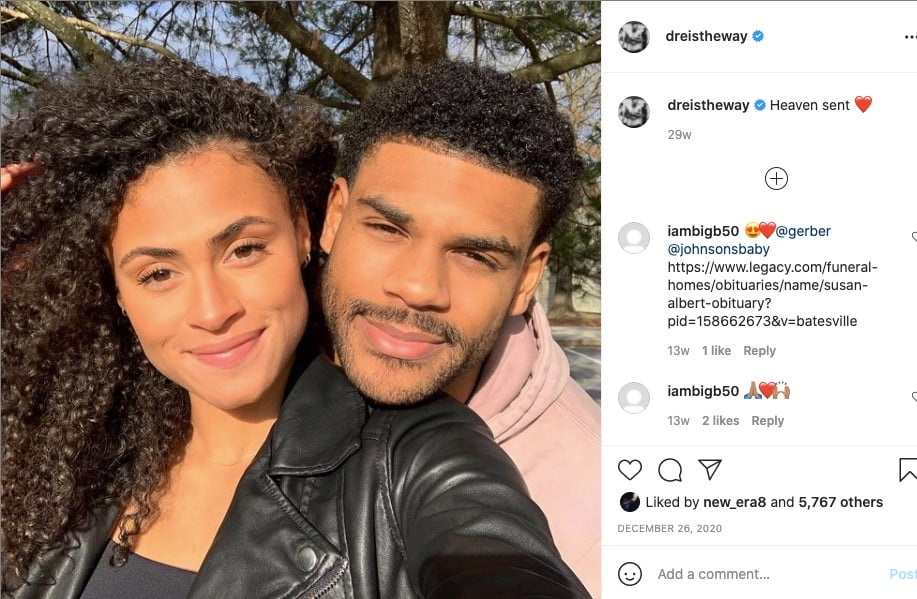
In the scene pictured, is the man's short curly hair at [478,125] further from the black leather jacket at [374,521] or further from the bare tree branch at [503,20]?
the black leather jacket at [374,521]

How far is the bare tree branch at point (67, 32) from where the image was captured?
3.74ft

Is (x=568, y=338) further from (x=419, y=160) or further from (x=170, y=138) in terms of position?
(x=170, y=138)
